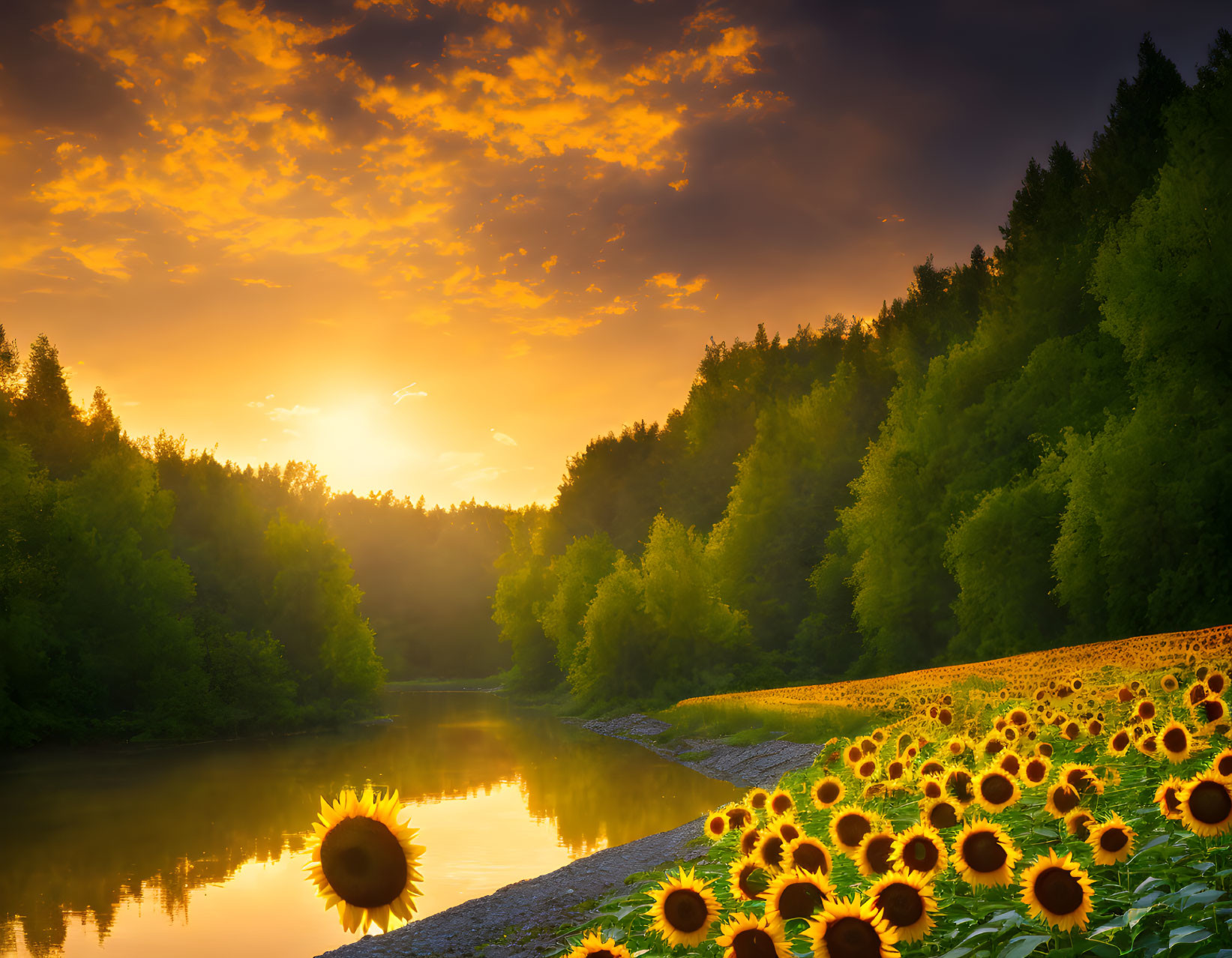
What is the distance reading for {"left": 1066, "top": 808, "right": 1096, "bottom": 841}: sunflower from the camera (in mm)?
5034

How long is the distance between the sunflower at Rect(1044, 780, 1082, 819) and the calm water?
299 inches

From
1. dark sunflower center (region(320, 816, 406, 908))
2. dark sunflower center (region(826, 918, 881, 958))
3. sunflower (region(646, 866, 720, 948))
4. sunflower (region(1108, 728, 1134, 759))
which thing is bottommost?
sunflower (region(1108, 728, 1134, 759))

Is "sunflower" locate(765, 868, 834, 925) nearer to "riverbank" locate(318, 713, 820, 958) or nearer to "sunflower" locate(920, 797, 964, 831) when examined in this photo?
"sunflower" locate(920, 797, 964, 831)

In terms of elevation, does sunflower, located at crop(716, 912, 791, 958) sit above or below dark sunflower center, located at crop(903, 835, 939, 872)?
above

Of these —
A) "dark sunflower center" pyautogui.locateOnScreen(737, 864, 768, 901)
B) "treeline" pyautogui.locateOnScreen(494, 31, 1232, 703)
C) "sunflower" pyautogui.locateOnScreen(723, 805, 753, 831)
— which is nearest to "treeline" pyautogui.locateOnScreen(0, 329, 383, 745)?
"treeline" pyautogui.locateOnScreen(494, 31, 1232, 703)

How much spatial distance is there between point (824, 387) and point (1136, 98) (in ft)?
86.5

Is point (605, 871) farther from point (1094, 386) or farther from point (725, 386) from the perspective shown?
point (725, 386)

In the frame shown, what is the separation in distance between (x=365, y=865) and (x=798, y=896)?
84.6 inches

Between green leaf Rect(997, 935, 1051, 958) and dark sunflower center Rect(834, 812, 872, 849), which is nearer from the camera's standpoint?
green leaf Rect(997, 935, 1051, 958)

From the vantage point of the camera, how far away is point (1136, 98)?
3112 cm

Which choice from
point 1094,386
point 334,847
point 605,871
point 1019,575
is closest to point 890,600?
point 1019,575

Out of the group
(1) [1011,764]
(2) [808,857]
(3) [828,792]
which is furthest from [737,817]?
(2) [808,857]

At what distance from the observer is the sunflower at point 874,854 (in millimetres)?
4707

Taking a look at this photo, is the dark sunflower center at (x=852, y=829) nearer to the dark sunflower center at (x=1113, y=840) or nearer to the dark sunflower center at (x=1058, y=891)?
the dark sunflower center at (x=1113, y=840)
